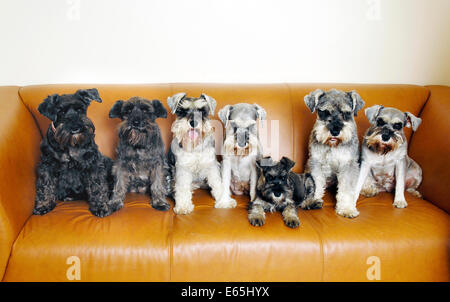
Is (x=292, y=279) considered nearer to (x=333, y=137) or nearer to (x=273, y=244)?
(x=273, y=244)

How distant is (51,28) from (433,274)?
3.77 meters

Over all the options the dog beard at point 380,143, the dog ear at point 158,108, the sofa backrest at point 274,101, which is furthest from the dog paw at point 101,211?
the dog beard at point 380,143

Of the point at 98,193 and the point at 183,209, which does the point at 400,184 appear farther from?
the point at 98,193

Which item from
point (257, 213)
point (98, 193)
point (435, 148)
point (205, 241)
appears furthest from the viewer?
point (435, 148)

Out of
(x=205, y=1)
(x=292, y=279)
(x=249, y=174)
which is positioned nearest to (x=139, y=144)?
(x=249, y=174)

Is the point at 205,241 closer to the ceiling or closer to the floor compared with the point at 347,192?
closer to the floor

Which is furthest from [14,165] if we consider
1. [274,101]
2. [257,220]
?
[274,101]

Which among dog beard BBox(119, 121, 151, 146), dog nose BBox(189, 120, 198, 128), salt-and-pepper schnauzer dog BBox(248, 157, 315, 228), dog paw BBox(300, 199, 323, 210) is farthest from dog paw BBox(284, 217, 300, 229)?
dog beard BBox(119, 121, 151, 146)

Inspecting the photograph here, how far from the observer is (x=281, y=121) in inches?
107

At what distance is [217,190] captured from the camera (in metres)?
2.38

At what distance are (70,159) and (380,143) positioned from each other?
2260 millimetres

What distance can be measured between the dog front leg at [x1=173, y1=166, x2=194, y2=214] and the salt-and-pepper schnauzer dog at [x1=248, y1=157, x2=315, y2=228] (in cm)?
46

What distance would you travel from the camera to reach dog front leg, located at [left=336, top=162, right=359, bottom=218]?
2.11 meters

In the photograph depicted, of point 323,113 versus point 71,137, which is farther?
point 323,113
